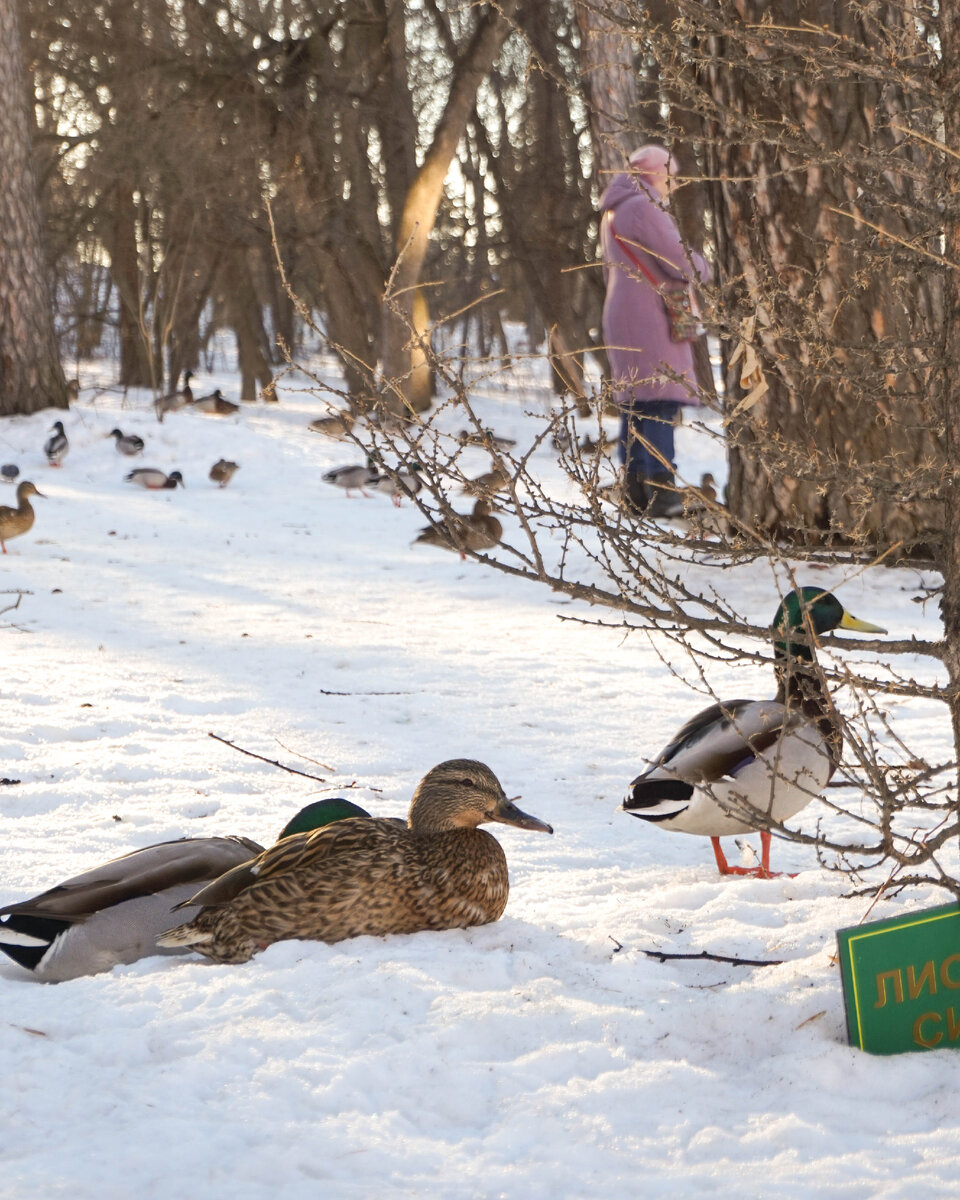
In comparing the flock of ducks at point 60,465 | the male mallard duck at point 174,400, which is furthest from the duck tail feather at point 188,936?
the male mallard duck at point 174,400

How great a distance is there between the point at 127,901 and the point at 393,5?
1886 centimetres

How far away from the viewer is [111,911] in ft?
10.9

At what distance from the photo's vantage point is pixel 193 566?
9.59 m

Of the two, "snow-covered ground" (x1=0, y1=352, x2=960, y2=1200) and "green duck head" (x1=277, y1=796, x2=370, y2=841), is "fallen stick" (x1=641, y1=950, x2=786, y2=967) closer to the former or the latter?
"snow-covered ground" (x1=0, y1=352, x2=960, y2=1200)

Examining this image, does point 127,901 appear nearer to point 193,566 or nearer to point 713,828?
point 713,828

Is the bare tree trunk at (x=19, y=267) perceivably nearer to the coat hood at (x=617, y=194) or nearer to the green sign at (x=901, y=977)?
the coat hood at (x=617, y=194)

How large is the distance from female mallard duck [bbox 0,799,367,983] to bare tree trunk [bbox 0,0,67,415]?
41.8 ft

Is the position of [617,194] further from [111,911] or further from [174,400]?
[174,400]

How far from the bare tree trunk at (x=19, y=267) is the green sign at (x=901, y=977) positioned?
→ 1413 cm

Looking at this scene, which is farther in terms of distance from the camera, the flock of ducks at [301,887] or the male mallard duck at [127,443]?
the male mallard duck at [127,443]

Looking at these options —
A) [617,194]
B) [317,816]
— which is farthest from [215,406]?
[317,816]

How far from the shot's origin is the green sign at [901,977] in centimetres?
259

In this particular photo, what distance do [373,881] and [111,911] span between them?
70 centimetres

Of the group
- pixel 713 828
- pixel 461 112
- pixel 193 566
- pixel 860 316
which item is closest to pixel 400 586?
pixel 193 566
